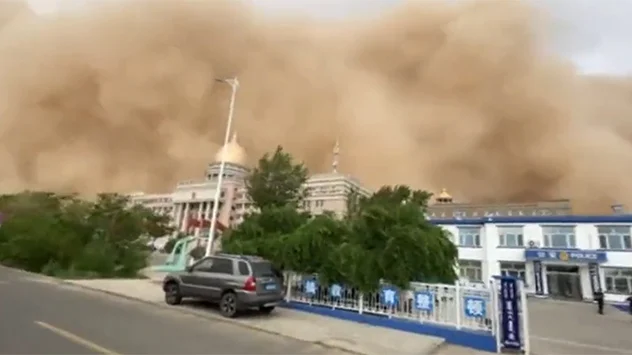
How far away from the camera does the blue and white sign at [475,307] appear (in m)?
6.75

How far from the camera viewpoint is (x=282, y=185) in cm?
1841

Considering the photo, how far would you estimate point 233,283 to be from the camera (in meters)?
7.98

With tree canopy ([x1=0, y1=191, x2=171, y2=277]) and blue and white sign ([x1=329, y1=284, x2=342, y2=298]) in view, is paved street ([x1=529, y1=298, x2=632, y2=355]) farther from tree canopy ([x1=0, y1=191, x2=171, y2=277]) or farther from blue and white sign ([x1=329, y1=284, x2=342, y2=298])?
tree canopy ([x1=0, y1=191, x2=171, y2=277])

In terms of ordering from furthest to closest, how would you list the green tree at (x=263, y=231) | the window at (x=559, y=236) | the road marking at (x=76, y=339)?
the window at (x=559, y=236), the green tree at (x=263, y=231), the road marking at (x=76, y=339)

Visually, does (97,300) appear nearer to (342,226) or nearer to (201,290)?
(201,290)

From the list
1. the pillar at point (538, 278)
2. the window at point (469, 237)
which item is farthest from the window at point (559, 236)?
the window at point (469, 237)

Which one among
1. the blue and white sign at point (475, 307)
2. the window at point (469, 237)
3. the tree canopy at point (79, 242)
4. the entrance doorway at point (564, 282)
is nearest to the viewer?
the blue and white sign at point (475, 307)

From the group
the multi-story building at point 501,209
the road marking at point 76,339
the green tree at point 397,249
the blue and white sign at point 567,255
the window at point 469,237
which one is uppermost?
the multi-story building at point 501,209

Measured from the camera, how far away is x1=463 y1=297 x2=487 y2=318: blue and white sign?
675cm

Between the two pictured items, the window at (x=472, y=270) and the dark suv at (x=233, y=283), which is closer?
the dark suv at (x=233, y=283)

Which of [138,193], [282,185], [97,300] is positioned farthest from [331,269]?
[138,193]

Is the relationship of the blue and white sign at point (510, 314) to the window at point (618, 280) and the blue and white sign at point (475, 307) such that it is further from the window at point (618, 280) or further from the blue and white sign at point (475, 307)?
the window at point (618, 280)

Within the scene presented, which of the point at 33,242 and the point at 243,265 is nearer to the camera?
the point at 243,265

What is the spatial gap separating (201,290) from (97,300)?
8.83ft
